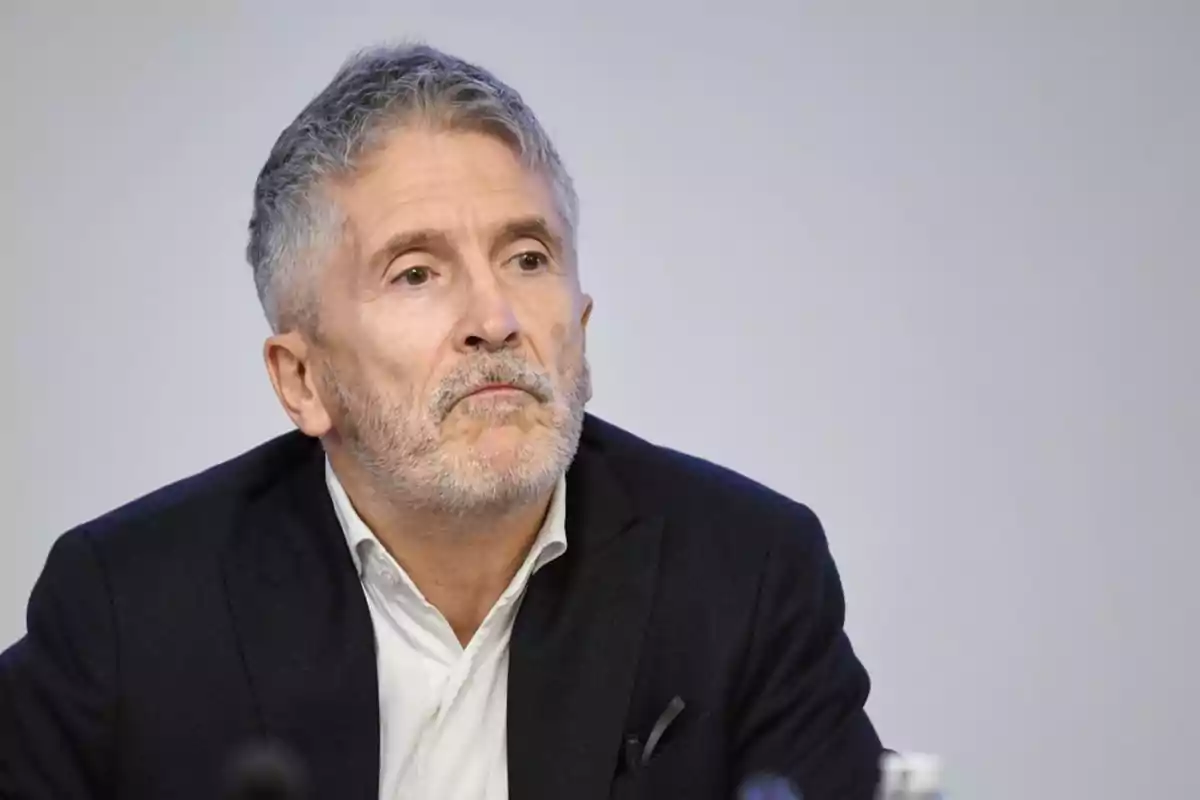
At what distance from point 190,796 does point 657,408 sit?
3.03 feet

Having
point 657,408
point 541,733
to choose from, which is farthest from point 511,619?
point 657,408

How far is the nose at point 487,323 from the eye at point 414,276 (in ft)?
0.19

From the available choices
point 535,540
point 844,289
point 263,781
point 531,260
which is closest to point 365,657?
point 535,540

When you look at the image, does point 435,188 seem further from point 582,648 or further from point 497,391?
point 582,648

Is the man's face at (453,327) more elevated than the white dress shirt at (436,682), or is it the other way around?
the man's face at (453,327)

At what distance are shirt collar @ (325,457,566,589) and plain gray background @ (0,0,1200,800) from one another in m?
0.54

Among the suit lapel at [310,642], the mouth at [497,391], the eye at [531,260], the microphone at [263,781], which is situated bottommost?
the microphone at [263,781]

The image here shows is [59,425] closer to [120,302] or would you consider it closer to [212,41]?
[120,302]

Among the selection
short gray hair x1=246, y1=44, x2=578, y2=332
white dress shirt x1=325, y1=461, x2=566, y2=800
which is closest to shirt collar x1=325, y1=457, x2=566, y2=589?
white dress shirt x1=325, y1=461, x2=566, y2=800

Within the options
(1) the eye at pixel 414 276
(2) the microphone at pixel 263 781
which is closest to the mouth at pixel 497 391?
(1) the eye at pixel 414 276

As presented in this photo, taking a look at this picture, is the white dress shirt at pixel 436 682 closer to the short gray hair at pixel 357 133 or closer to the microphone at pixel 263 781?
the short gray hair at pixel 357 133

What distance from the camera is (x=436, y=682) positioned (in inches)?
62.4

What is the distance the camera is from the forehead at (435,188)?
1494 mm

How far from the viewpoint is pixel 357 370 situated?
5.03ft
